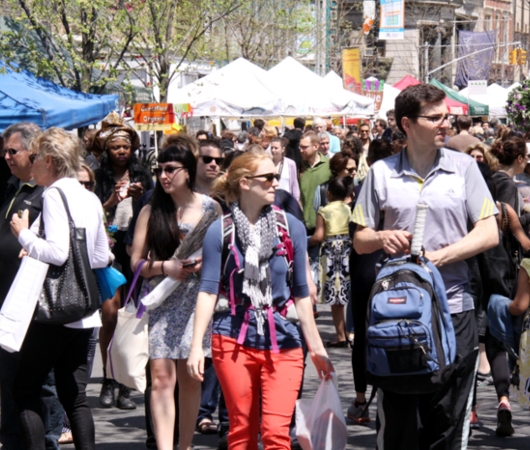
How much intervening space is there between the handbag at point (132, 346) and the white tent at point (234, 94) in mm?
14823

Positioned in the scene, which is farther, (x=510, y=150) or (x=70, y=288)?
(x=510, y=150)

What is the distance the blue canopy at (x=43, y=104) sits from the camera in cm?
1233

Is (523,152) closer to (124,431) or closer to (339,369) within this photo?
(339,369)

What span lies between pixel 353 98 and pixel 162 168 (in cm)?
1906

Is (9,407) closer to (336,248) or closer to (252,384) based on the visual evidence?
(252,384)

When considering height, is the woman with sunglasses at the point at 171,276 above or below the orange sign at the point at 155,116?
below

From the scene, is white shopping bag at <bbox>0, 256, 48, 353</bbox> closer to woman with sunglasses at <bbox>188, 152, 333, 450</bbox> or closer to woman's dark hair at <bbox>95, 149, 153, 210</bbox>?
woman with sunglasses at <bbox>188, 152, 333, 450</bbox>

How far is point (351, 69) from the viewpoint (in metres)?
35.6

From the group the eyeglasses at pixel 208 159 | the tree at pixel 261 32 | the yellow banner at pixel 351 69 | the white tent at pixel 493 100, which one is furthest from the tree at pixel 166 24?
the white tent at pixel 493 100

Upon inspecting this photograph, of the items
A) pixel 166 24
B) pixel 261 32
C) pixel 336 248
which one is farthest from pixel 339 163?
pixel 261 32

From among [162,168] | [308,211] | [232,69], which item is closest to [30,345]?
[162,168]

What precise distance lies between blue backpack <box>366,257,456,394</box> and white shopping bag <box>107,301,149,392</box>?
1.95m

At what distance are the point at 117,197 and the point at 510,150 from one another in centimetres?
312

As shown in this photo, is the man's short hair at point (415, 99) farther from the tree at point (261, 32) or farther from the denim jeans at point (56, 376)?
the tree at point (261, 32)
